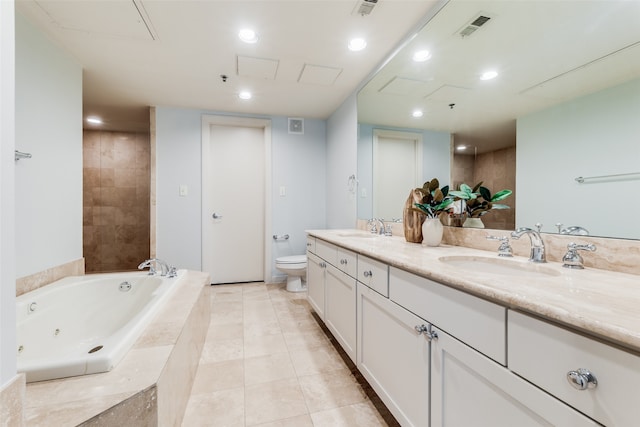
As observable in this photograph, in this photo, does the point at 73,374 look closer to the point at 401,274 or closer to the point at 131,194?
the point at 401,274

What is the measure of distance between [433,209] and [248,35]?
5.50ft

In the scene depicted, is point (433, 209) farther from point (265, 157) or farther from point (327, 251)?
point (265, 157)

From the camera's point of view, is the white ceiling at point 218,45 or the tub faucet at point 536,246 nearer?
the tub faucet at point 536,246

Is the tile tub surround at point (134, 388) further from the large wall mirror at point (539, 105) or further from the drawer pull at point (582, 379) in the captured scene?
the large wall mirror at point (539, 105)

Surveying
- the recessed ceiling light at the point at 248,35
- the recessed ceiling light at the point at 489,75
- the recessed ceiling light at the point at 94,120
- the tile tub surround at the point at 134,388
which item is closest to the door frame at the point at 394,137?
the recessed ceiling light at the point at 489,75

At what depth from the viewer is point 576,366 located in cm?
53

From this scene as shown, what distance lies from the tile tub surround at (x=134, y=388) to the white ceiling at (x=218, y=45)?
178cm

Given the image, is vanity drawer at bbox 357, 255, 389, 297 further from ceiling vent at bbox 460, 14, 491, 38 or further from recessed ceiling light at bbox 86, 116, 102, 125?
recessed ceiling light at bbox 86, 116, 102, 125

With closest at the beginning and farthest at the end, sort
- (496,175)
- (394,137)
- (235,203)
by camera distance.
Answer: (496,175) → (394,137) → (235,203)

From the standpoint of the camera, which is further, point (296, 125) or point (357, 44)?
point (296, 125)

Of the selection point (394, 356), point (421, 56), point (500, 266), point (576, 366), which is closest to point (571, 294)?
point (576, 366)

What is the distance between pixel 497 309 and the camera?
69cm

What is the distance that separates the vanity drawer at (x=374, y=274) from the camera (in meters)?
1.22

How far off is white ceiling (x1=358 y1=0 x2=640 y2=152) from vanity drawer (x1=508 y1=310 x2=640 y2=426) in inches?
35.6
